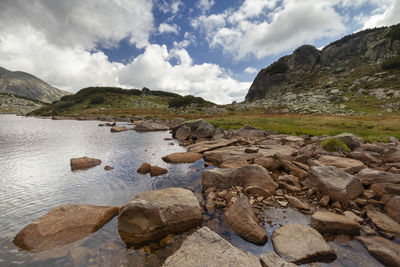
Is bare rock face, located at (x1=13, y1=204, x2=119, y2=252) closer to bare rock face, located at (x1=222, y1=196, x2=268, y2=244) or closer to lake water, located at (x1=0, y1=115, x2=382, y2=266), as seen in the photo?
lake water, located at (x1=0, y1=115, x2=382, y2=266)

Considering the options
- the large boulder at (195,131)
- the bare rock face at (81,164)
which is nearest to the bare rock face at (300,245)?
the bare rock face at (81,164)

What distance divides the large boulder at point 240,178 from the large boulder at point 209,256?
4.86m

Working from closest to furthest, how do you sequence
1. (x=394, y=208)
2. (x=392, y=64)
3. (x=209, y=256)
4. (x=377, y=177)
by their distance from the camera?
(x=209, y=256) < (x=394, y=208) < (x=377, y=177) < (x=392, y=64)

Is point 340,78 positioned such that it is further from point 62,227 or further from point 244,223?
point 62,227

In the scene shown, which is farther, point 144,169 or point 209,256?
point 144,169

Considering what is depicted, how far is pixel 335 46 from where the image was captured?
12438 centimetres

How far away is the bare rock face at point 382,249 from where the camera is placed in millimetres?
5008

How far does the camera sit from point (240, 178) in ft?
31.8

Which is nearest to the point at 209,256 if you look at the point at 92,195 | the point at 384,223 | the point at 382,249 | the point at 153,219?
the point at 153,219

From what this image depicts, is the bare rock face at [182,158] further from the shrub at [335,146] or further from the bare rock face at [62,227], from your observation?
the shrub at [335,146]

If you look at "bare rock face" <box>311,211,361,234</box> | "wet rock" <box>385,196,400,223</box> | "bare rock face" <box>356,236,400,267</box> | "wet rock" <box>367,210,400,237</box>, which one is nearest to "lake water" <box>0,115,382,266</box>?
"bare rock face" <box>356,236,400,267</box>

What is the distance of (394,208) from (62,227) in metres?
13.0

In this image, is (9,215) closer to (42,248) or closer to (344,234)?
(42,248)

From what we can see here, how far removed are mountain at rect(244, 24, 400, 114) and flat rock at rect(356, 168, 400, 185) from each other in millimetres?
53201
